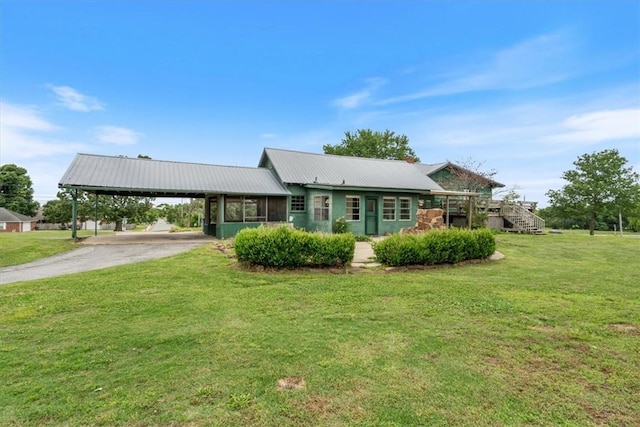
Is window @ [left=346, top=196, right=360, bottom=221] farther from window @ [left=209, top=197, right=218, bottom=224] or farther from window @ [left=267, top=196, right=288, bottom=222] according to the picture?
window @ [left=209, top=197, right=218, bottom=224]

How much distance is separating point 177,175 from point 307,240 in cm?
1176

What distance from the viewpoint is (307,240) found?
7.95 m

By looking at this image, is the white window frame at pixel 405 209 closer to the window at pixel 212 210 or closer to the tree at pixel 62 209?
the window at pixel 212 210

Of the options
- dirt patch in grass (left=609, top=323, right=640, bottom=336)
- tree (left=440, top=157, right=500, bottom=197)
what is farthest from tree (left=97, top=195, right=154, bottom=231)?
dirt patch in grass (left=609, top=323, right=640, bottom=336)

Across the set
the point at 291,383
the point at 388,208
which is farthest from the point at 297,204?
the point at 291,383

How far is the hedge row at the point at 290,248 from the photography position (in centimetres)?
780

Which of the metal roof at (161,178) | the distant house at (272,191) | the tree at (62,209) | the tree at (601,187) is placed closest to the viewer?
the metal roof at (161,178)

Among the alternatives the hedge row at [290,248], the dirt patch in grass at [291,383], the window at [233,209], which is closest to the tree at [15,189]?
the window at [233,209]

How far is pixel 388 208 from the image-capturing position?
58.6 feet

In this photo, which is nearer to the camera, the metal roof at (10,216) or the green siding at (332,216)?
the green siding at (332,216)

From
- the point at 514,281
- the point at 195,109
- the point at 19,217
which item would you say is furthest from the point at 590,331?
the point at 19,217

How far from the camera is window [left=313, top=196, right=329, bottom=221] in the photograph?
16.8 m

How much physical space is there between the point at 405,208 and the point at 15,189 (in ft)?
186

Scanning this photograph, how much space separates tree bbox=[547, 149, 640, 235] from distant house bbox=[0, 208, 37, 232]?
64.6 meters
